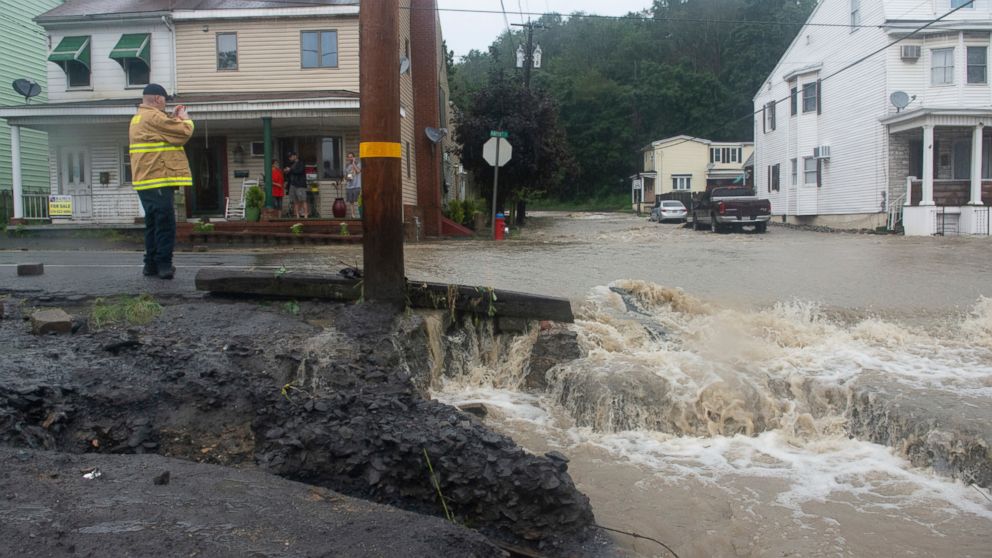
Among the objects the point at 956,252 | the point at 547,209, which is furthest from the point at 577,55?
the point at 956,252

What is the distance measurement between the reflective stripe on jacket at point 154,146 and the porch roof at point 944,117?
2438cm

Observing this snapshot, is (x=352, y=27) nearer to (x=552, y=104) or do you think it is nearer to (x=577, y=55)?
(x=552, y=104)

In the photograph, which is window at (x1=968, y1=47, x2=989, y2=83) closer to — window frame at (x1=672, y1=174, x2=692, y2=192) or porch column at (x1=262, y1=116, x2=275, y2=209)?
porch column at (x1=262, y1=116, x2=275, y2=209)

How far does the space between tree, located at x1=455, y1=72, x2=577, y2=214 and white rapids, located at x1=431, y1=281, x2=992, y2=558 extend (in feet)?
68.5

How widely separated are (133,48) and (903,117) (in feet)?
76.4

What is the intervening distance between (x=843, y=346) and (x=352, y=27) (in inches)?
696

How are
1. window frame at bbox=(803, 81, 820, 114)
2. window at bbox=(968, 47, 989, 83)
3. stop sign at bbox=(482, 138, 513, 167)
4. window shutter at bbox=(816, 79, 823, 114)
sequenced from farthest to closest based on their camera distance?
window frame at bbox=(803, 81, 820, 114) → window shutter at bbox=(816, 79, 823, 114) → window at bbox=(968, 47, 989, 83) → stop sign at bbox=(482, 138, 513, 167)

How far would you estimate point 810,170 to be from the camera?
33.3 meters

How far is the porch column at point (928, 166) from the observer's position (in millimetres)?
25594

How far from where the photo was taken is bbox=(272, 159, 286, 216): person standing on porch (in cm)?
2096

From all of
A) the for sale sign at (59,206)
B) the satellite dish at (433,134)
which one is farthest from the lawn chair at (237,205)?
the satellite dish at (433,134)

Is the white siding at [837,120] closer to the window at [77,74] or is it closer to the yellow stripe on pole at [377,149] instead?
the window at [77,74]

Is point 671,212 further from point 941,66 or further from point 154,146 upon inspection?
point 154,146

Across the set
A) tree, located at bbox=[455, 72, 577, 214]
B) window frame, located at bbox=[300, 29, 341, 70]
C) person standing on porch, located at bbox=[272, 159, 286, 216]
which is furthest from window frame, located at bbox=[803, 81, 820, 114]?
person standing on porch, located at bbox=[272, 159, 286, 216]
